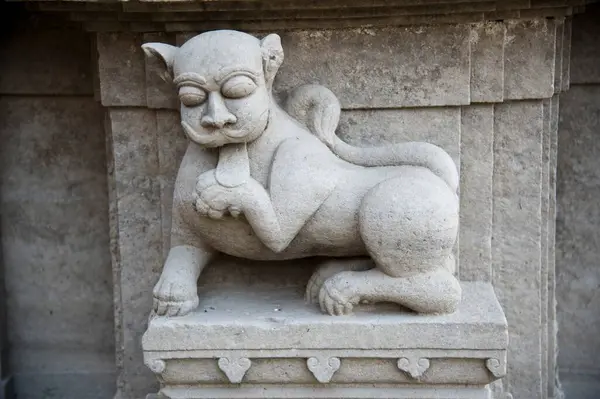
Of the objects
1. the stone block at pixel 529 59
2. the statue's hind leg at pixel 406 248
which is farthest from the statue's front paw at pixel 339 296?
the stone block at pixel 529 59

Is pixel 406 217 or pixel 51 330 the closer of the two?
pixel 406 217

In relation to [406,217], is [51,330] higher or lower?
lower

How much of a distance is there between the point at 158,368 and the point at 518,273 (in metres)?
1.32

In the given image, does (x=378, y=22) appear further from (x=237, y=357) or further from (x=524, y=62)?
(x=237, y=357)

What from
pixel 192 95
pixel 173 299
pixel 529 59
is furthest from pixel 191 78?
pixel 529 59

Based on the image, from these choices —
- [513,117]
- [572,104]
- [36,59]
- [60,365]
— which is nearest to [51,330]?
[60,365]

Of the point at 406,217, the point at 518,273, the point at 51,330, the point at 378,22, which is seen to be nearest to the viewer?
the point at 406,217

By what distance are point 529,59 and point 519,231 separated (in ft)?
1.98

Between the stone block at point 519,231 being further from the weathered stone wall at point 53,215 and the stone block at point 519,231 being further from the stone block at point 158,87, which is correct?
the weathered stone wall at point 53,215

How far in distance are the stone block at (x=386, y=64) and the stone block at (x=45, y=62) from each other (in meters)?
1.02

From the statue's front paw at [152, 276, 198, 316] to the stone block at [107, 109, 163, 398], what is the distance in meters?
0.43

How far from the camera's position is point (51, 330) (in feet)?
11.8

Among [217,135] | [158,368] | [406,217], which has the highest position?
[217,135]

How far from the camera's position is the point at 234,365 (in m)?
2.55
